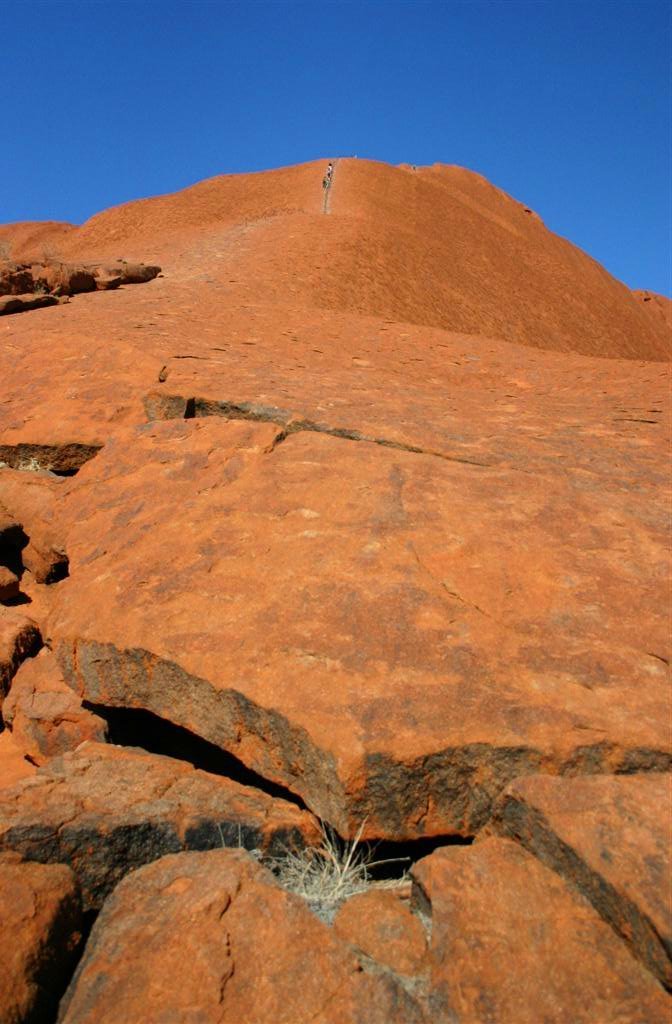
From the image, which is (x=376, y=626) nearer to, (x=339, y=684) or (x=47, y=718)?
(x=339, y=684)

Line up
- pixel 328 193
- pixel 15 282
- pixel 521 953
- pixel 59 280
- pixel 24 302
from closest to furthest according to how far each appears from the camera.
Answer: pixel 521 953 → pixel 24 302 → pixel 15 282 → pixel 59 280 → pixel 328 193

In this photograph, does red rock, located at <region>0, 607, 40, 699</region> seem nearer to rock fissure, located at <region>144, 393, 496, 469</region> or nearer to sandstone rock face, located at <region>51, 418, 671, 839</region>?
sandstone rock face, located at <region>51, 418, 671, 839</region>

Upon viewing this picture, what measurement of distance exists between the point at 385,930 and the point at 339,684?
694 mm

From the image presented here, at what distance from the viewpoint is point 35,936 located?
1691 millimetres

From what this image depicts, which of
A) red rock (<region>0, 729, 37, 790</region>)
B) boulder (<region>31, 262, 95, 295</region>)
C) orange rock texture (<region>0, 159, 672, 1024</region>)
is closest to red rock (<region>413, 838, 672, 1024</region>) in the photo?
orange rock texture (<region>0, 159, 672, 1024</region>)

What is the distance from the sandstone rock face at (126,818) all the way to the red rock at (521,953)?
22.0 inches

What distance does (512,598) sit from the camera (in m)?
2.58

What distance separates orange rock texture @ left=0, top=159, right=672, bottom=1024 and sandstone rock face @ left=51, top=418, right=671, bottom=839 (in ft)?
0.04

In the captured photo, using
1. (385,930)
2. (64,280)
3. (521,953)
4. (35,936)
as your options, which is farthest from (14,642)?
(64,280)

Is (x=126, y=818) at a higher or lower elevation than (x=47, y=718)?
higher

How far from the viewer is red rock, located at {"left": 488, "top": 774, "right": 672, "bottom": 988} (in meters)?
A: 1.55

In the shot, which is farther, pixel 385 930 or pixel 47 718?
pixel 47 718

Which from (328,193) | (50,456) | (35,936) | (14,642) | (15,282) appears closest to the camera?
(35,936)

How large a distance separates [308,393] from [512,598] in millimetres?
2505
